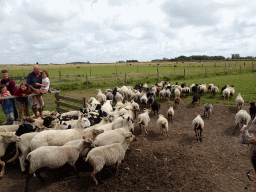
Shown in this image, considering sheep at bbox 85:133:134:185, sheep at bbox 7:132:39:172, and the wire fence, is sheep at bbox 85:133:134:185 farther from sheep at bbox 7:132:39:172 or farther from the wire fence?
the wire fence

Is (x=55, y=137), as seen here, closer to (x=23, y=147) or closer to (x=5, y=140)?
(x=23, y=147)

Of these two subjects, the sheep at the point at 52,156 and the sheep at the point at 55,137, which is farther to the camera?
the sheep at the point at 55,137

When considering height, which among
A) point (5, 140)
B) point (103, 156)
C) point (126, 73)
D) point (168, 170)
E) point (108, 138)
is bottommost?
point (168, 170)

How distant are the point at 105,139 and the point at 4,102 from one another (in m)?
5.21

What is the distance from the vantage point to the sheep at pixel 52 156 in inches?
170

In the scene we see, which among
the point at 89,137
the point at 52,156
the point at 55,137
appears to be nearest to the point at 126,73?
the point at 89,137

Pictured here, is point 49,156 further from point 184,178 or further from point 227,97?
point 227,97

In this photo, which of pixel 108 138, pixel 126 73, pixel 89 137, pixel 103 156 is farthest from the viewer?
pixel 126 73

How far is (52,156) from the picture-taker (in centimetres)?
443

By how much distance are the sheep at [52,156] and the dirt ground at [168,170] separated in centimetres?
50

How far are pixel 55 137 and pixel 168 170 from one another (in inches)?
148

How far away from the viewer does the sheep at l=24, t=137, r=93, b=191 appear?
432cm

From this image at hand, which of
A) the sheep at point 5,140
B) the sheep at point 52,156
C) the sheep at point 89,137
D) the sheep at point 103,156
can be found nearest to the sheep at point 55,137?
the sheep at point 89,137

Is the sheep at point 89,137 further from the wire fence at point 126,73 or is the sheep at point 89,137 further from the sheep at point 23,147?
the wire fence at point 126,73
